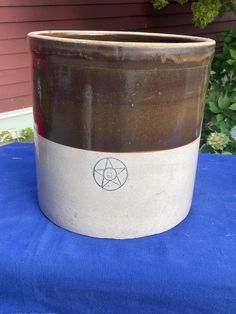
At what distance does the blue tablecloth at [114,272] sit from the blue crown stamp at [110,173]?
13cm

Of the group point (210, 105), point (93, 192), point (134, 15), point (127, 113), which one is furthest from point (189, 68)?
point (134, 15)

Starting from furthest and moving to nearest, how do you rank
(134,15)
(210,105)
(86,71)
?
(134,15)
(210,105)
(86,71)

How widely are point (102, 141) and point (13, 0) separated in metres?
1.98

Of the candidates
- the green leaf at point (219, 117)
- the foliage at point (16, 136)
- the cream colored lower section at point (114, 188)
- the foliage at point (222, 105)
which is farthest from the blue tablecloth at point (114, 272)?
the foliage at point (16, 136)

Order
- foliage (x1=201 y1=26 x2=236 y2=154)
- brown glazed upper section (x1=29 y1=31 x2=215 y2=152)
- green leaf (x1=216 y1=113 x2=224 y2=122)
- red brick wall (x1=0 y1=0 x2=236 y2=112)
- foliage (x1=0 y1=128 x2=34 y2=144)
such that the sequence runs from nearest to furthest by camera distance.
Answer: brown glazed upper section (x1=29 y1=31 x2=215 y2=152) → foliage (x1=201 y1=26 x2=236 y2=154) → green leaf (x1=216 y1=113 x2=224 y2=122) → red brick wall (x1=0 y1=0 x2=236 y2=112) → foliage (x1=0 y1=128 x2=34 y2=144)

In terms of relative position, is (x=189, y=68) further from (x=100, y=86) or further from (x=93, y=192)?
(x=93, y=192)

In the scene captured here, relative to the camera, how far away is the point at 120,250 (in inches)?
31.3

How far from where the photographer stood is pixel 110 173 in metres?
0.76

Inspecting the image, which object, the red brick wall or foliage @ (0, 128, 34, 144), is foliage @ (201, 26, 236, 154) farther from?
foliage @ (0, 128, 34, 144)

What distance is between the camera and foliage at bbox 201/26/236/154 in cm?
191

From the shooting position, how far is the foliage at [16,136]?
8.48ft

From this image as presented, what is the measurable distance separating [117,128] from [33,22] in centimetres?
206

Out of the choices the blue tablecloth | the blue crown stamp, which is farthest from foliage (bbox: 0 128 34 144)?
the blue crown stamp

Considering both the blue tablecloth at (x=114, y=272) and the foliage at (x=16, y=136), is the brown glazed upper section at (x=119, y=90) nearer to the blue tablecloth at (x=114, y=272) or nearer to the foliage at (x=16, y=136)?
the blue tablecloth at (x=114, y=272)
